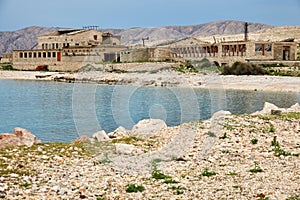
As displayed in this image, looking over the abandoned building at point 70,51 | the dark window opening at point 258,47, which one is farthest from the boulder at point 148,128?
the abandoned building at point 70,51

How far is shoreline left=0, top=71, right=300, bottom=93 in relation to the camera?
4700cm

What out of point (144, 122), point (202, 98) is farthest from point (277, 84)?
point (144, 122)

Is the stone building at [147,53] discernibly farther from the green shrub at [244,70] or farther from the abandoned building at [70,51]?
the green shrub at [244,70]

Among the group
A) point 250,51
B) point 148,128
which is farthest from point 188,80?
point 148,128

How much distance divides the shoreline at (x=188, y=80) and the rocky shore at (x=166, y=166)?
104 ft

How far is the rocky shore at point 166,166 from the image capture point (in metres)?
9.14

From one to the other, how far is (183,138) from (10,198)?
7.04 m

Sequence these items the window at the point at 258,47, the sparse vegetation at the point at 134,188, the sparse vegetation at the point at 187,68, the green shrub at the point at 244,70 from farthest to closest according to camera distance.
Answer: the window at the point at 258,47 < the sparse vegetation at the point at 187,68 < the green shrub at the point at 244,70 < the sparse vegetation at the point at 134,188

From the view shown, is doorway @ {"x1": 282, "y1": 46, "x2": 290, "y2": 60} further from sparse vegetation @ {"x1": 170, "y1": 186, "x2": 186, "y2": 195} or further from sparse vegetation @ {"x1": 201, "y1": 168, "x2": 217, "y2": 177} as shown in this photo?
sparse vegetation @ {"x1": 170, "y1": 186, "x2": 186, "y2": 195}

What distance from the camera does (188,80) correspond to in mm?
55188

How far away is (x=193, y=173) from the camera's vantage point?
10.6m

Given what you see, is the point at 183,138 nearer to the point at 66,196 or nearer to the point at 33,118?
the point at 66,196

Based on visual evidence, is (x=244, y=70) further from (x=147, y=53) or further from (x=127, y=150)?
(x=127, y=150)

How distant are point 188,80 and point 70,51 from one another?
27403 mm
